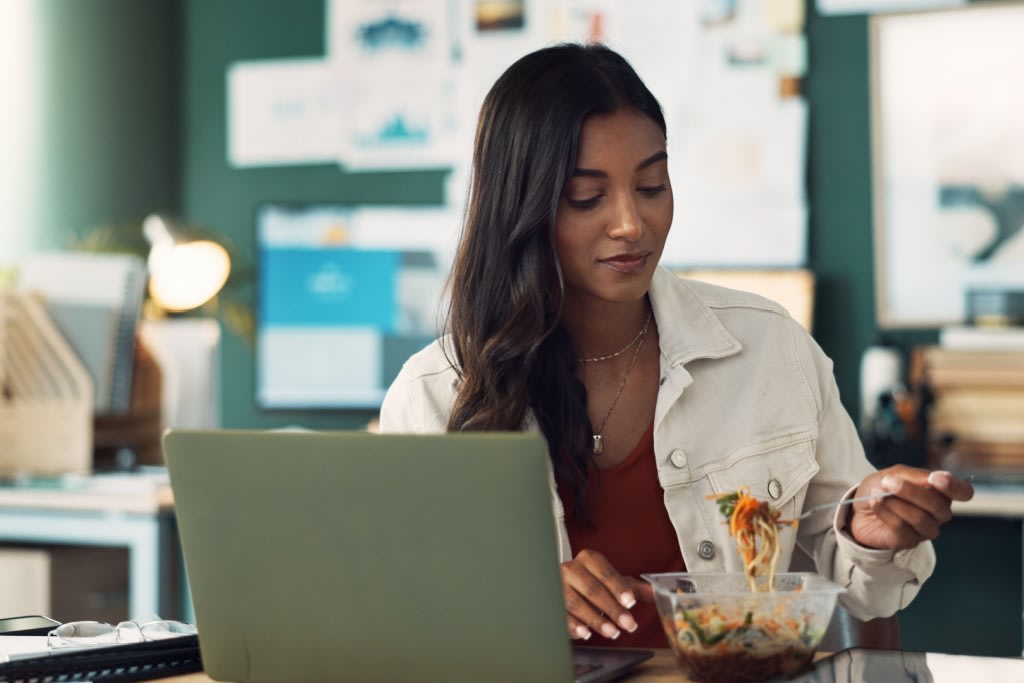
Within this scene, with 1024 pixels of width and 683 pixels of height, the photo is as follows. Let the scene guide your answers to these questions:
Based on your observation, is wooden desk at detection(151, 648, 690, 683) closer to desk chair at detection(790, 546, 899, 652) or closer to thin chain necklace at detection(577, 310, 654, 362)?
desk chair at detection(790, 546, 899, 652)

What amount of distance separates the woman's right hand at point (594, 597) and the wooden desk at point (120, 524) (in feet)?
5.45

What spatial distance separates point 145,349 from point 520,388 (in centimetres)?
203

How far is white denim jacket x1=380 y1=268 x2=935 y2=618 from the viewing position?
1558mm

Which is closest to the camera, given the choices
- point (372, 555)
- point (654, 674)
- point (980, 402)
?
point (372, 555)

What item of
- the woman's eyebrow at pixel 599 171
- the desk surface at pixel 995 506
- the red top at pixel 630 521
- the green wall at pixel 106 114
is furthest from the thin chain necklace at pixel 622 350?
the green wall at pixel 106 114

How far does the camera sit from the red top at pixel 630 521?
1.58 m

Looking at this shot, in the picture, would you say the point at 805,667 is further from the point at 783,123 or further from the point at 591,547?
the point at 783,123

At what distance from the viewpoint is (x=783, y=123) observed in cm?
347

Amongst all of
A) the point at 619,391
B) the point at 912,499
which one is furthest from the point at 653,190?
the point at 912,499

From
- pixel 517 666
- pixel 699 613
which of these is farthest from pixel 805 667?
pixel 517 666

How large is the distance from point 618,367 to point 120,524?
1.45 m

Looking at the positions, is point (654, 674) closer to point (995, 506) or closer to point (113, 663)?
point (113, 663)

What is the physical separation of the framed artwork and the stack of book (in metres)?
0.23

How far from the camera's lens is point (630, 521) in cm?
159
